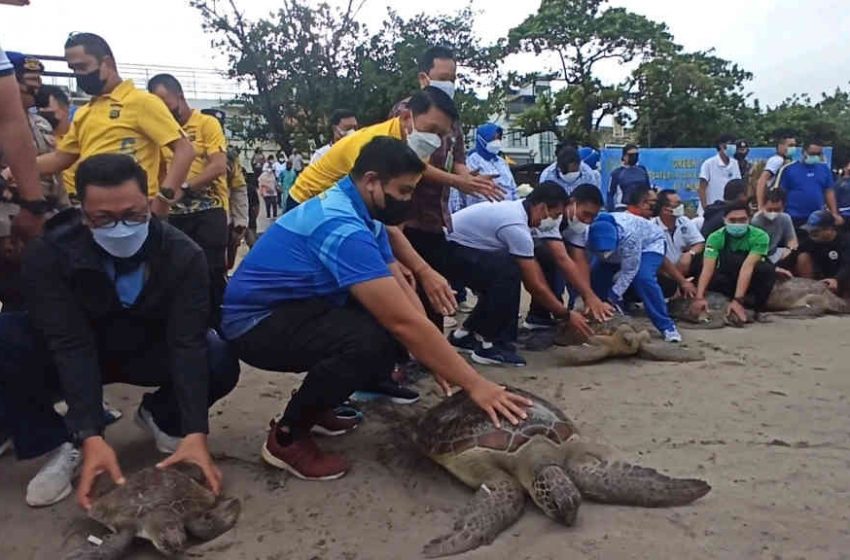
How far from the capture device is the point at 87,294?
2363 mm

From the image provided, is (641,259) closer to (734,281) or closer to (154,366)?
(734,281)

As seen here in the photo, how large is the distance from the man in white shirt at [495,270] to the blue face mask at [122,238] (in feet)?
6.34

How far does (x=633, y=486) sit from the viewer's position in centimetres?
232

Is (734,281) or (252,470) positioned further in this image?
(734,281)

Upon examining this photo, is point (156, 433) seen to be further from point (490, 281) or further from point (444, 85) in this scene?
point (444, 85)

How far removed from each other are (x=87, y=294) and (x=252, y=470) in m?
0.80

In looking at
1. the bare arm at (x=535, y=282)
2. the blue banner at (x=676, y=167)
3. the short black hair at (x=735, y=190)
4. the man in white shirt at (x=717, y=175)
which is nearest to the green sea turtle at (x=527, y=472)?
the bare arm at (x=535, y=282)

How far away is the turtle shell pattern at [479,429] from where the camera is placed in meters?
2.44

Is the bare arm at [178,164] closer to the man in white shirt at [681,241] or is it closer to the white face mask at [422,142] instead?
the white face mask at [422,142]

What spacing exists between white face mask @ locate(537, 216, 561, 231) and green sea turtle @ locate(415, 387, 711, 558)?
1820 millimetres

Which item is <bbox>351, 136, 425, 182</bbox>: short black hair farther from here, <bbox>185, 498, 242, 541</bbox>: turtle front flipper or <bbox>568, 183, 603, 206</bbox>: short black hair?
<bbox>568, 183, 603, 206</bbox>: short black hair

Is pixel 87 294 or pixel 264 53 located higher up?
pixel 264 53

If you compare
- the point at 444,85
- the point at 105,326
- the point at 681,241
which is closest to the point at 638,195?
the point at 681,241

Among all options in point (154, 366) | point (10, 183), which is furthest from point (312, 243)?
point (10, 183)
